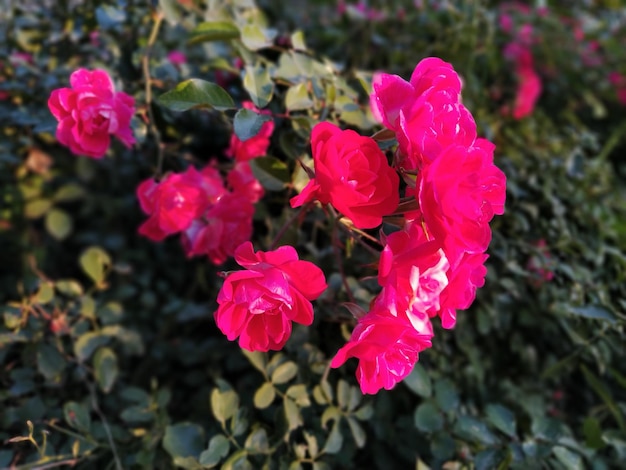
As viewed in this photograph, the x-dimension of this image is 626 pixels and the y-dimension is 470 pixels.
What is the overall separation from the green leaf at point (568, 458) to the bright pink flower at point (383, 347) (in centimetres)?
36

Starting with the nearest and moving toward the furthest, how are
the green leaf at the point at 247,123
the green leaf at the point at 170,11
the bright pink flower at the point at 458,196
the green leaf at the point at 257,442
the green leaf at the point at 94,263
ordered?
the bright pink flower at the point at 458,196 → the green leaf at the point at 247,123 → the green leaf at the point at 257,442 → the green leaf at the point at 170,11 → the green leaf at the point at 94,263

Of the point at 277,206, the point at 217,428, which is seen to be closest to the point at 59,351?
the point at 217,428

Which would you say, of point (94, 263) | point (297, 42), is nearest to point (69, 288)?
point (94, 263)

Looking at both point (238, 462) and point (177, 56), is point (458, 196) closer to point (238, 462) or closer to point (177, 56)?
point (238, 462)

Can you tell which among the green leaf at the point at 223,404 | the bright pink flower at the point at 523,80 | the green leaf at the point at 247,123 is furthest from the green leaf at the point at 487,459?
the bright pink flower at the point at 523,80

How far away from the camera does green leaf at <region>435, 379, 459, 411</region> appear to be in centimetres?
99

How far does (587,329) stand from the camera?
103cm

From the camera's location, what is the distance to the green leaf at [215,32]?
1.03m

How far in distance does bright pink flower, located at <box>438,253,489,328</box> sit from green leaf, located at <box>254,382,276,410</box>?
0.34 metres

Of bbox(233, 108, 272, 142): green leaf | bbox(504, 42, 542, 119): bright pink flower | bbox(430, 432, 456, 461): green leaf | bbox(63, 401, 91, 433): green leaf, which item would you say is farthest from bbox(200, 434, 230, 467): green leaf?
bbox(504, 42, 542, 119): bright pink flower

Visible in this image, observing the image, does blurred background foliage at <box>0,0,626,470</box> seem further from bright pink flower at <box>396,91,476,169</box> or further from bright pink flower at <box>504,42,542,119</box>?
bright pink flower at <box>396,91,476,169</box>

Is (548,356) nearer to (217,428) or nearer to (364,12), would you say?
(217,428)

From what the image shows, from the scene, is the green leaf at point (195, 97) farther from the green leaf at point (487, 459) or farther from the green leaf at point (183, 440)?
the green leaf at point (487, 459)

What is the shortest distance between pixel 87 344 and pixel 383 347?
0.64m
